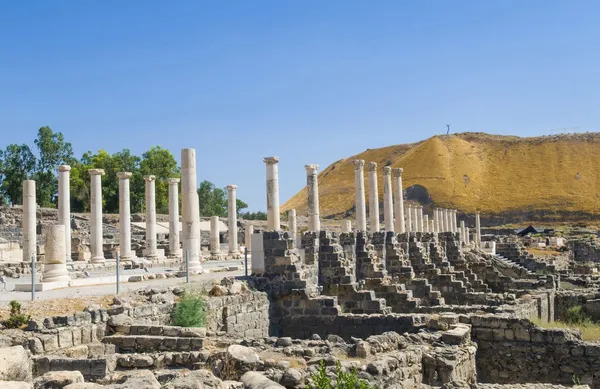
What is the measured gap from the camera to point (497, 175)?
123938 mm

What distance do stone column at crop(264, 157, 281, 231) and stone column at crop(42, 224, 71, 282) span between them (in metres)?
8.58

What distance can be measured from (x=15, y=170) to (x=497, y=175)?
88459 millimetres

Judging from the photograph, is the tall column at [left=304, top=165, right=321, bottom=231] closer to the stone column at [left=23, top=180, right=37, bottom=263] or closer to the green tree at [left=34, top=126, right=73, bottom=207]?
the stone column at [left=23, top=180, right=37, bottom=263]

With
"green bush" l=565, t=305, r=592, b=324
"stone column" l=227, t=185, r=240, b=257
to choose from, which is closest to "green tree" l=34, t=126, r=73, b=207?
"stone column" l=227, t=185, r=240, b=257

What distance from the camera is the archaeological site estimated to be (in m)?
9.72

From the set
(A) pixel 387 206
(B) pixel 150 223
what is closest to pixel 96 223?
(B) pixel 150 223

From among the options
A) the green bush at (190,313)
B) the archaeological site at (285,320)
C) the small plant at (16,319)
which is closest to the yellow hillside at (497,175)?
the archaeological site at (285,320)

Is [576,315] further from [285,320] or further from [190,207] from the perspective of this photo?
[190,207]

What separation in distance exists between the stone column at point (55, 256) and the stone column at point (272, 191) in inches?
338

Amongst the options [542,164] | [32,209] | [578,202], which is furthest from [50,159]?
[542,164]

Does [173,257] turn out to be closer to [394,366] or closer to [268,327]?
[268,327]

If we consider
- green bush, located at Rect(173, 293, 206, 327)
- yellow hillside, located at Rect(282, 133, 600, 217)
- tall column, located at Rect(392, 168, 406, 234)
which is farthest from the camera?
yellow hillside, located at Rect(282, 133, 600, 217)

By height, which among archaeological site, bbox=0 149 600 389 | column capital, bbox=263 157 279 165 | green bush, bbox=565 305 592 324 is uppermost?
column capital, bbox=263 157 279 165

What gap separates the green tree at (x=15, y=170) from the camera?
6188 cm
